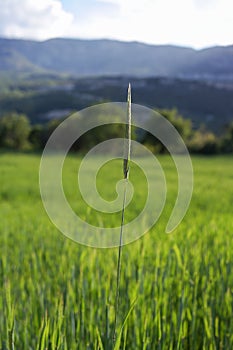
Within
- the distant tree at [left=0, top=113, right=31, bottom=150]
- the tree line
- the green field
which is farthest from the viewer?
the distant tree at [left=0, top=113, right=31, bottom=150]

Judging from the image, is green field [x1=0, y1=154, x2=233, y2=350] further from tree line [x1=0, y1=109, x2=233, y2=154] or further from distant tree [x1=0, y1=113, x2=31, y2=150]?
distant tree [x1=0, y1=113, x2=31, y2=150]

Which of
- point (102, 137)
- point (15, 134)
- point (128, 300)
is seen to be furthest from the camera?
point (15, 134)

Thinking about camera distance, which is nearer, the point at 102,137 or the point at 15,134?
the point at 102,137

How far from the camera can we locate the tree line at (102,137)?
30.3 metres

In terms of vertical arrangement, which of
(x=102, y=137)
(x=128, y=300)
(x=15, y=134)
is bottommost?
(x=128, y=300)

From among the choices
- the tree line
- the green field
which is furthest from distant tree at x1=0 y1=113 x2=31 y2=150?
the green field

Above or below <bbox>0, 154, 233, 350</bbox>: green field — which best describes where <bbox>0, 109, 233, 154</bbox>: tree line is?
above

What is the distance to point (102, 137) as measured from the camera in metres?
30.0

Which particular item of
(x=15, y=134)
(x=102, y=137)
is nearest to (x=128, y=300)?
(x=102, y=137)

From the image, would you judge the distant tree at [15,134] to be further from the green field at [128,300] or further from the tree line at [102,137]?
the green field at [128,300]

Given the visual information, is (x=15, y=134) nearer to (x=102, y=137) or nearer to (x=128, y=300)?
(x=102, y=137)

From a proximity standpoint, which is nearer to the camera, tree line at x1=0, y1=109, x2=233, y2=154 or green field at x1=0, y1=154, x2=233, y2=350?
green field at x1=0, y1=154, x2=233, y2=350

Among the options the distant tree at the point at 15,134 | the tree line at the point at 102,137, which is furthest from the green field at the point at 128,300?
the distant tree at the point at 15,134

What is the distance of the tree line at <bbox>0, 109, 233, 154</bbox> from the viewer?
30.3 meters
